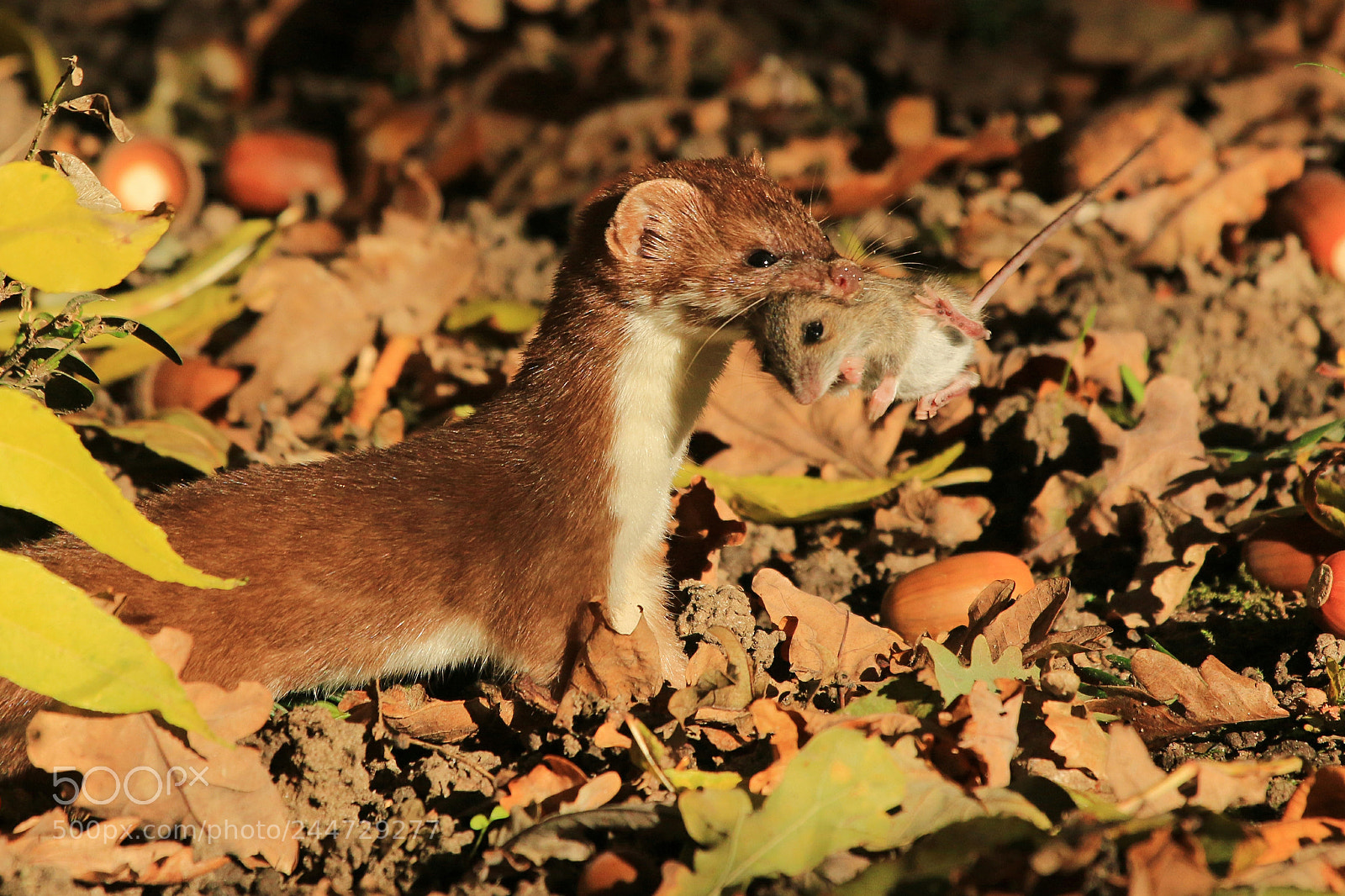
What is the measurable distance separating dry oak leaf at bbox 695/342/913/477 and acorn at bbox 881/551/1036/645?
674 millimetres

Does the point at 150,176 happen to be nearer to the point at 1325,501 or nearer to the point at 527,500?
the point at 527,500

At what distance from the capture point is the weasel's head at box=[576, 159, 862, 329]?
3047 mm

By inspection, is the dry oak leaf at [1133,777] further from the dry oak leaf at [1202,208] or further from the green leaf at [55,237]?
the dry oak leaf at [1202,208]

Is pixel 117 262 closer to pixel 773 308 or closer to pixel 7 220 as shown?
pixel 7 220

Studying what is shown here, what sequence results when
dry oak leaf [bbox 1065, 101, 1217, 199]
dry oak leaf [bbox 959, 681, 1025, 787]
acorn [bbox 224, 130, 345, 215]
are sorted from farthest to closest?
1. acorn [bbox 224, 130, 345, 215]
2. dry oak leaf [bbox 1065, 101, 1217, 199]
3. dry oak leaf [bbox 959, 681, 1025, 787]

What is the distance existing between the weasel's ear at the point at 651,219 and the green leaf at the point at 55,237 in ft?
3.89

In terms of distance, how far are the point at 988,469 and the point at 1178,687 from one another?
1.18 m

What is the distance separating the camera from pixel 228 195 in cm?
594

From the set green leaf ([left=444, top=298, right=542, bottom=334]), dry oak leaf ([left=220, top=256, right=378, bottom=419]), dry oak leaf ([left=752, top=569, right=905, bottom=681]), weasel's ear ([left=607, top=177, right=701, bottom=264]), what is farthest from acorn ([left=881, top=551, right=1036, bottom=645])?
dry oak leaf ([left=220, top=256, right=378, bottom=419])

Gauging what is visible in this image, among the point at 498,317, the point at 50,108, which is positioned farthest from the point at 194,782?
the point at 498,317

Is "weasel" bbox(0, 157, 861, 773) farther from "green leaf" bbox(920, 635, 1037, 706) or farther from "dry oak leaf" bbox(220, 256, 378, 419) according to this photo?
"dry oak leaf" bbox(220, 256, 378, 419)

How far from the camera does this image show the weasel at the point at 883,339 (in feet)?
9.31

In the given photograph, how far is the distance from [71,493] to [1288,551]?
119 inches

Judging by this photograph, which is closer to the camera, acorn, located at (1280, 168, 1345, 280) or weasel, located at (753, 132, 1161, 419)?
weasel, located at (753, 132, 1161, 419)
